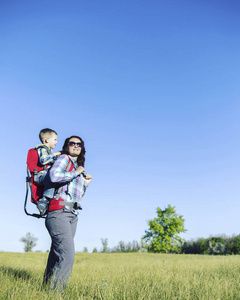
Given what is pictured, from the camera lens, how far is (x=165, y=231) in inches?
1565

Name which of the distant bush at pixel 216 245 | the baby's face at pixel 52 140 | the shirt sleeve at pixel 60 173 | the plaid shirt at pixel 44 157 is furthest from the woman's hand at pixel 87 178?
the distant bush at pixel 216 245

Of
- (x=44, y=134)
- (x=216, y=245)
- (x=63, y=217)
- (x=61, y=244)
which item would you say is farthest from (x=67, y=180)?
(x=216, y=245)

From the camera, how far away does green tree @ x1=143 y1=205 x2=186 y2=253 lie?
38.0 metres

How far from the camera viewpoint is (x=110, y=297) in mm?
2908

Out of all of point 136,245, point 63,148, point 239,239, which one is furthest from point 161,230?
point 63,148

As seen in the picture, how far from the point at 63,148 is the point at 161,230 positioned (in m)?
37.1

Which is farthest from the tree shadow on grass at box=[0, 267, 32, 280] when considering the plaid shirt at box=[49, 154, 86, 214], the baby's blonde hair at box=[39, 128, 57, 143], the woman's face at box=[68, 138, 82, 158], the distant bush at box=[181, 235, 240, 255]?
the distant bush at box=[181, 235, 240, 255]

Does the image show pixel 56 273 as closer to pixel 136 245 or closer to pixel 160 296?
pixel 160 296

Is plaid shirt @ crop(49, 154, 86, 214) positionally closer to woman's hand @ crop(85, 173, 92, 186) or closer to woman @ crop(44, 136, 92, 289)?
woman @ crop(44, 136, 92, 289)

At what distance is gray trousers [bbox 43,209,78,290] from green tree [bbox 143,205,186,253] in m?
36.7

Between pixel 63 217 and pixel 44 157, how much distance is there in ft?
3.22

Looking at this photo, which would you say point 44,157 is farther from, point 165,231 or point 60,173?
point 165,231

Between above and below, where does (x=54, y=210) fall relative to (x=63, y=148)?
below

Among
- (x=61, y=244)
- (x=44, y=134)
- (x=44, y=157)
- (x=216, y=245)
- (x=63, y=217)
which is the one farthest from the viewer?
(x=216, y=245)
